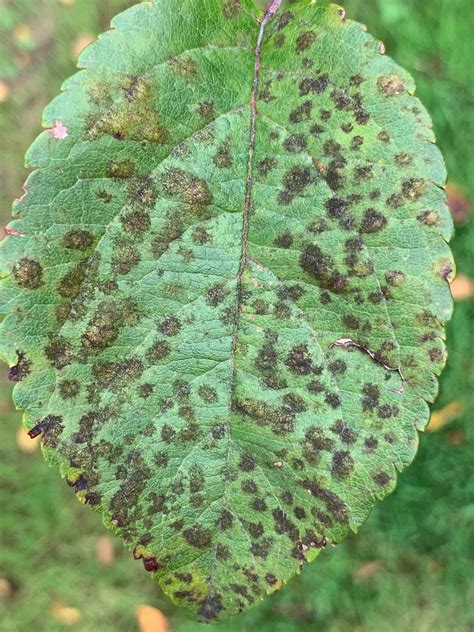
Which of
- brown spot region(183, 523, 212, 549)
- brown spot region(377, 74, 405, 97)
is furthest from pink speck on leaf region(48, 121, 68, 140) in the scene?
brown spot region(183, 523, 212, 549)

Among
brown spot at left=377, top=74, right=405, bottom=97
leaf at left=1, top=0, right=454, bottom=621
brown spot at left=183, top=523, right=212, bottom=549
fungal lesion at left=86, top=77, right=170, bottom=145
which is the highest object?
fungal lesion at left=86, top=77, right=170, bottom=145

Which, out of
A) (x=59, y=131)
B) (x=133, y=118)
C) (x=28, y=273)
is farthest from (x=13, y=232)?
(x=133, y=118)

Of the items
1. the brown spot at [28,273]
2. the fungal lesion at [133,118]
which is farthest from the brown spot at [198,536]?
the fungal lesion at [133,118]

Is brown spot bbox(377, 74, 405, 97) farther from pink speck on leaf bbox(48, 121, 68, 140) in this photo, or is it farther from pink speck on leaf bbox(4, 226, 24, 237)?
pink speck on leaf bbox(4, 226, 24, 237)

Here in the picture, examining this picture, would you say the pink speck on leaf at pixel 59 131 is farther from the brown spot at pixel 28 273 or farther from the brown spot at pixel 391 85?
the brown spot at pixel 391 85

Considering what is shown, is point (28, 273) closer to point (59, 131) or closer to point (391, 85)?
point (59, 131)

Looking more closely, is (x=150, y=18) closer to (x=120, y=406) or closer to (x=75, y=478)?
(x=120, y=406)

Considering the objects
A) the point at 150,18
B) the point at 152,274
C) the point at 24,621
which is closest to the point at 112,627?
the point at 24,621

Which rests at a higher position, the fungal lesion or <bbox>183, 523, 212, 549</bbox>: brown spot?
the fungal lesion
